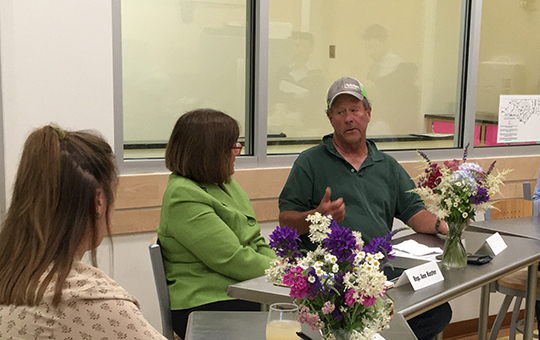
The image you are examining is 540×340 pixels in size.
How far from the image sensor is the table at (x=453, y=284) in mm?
2117

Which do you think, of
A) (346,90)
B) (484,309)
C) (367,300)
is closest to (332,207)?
(346,90)

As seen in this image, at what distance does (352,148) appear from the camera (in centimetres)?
310

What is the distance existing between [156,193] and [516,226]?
68.5 inches

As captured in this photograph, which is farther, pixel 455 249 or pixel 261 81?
pixel 261 81

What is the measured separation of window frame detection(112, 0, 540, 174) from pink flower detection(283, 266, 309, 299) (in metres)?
1.70

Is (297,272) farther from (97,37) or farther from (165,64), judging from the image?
(165,64)

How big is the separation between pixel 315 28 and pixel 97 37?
135cm

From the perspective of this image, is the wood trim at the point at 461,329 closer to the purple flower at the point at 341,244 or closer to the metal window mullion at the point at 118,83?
the metal window mullion at the point at 118,83

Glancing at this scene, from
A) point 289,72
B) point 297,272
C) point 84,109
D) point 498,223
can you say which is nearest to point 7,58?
A: point 84,109

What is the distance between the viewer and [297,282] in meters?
1.52

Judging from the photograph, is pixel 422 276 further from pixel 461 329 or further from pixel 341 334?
pixel 461 329

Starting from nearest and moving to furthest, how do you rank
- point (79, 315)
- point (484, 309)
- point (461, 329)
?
1. point (79, 315)
2. point (484, 309)
3. point (461, 329)

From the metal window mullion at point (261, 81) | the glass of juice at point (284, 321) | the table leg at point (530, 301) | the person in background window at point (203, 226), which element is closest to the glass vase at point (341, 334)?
the glass of juice at point (284, 321)

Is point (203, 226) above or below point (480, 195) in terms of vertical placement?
below
